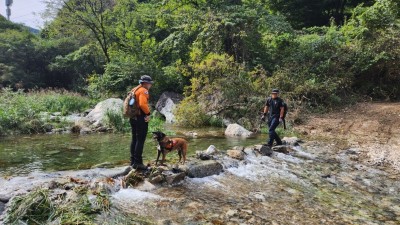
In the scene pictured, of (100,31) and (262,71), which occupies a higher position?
(100,31)

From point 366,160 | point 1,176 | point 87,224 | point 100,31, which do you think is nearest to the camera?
point 87,224

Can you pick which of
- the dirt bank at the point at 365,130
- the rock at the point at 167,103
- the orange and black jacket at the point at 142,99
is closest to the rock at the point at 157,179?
the orange and black jacket at the point at 142,99

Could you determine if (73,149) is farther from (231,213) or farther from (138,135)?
(231,213)

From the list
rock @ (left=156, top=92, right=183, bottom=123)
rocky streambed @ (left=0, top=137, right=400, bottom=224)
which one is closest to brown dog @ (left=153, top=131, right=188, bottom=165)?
rocky streambed @ (left=0, top=137, right=400, bottom=224)

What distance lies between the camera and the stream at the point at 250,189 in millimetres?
5621

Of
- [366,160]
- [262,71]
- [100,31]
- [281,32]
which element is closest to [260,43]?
[281,32]

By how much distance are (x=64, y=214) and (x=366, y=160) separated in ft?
26.4

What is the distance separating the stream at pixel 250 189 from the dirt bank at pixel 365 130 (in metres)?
0.62

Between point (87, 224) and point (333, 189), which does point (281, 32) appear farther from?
point (87, 224)

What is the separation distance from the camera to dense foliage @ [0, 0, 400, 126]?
16297mm

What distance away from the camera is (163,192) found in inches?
256

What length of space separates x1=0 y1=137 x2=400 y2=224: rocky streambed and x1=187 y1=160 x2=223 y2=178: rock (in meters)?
0.02

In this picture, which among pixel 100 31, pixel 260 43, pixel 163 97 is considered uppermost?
pixel 100 31

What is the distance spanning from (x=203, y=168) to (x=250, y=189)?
121 centimetres
